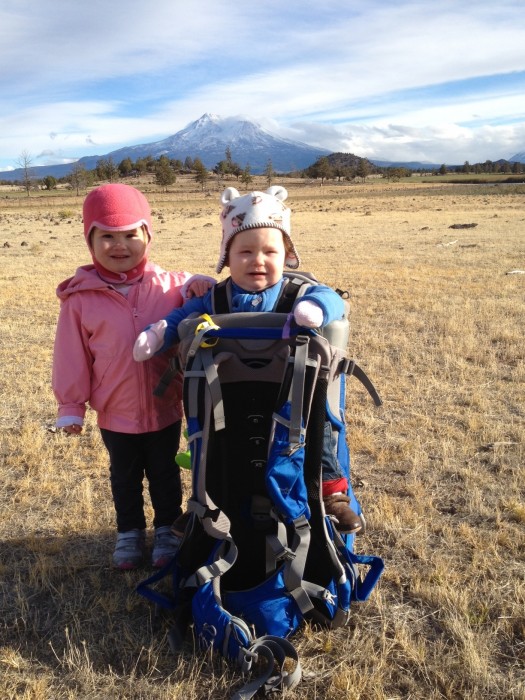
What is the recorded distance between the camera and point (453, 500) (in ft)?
12.9

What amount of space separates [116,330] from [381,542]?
195 cm

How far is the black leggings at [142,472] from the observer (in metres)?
3.26

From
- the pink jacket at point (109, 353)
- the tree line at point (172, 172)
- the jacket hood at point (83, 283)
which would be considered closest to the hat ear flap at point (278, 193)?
the pink jacket at point (109, 353)

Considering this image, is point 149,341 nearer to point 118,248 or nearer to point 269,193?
point 118,248

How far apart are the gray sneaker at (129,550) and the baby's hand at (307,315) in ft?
5.75

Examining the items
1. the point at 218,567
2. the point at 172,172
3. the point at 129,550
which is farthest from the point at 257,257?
the point at 172,172

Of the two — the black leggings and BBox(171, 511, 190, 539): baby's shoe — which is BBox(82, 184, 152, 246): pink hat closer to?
the black leggings

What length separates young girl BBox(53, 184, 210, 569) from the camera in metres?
2.97

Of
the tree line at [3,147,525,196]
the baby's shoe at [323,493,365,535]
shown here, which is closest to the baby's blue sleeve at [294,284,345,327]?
the baby's shoe at [323,493,365,535]

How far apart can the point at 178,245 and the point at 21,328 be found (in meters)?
11.4

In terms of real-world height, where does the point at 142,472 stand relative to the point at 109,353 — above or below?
below

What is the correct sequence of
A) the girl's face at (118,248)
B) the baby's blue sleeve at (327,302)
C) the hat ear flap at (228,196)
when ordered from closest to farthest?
the baby's blue sleeve at (327,302)
the hat ear flap at (228,196)
the girl's face at (118,248)

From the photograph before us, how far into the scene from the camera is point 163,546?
337cm

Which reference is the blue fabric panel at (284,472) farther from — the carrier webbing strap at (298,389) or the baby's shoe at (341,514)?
the baby's shoe at (341,514)
